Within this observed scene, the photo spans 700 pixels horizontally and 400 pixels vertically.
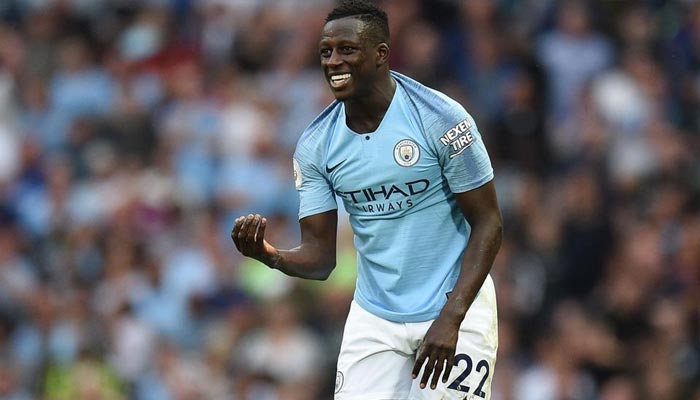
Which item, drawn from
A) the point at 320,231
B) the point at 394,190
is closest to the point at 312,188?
the point at 320,231

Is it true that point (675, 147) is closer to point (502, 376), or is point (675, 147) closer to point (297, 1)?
point (502, 376)

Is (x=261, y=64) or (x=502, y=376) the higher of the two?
(x=261, y=64)

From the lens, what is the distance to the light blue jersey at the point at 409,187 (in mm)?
6406

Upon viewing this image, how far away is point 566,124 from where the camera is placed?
43.0 ft

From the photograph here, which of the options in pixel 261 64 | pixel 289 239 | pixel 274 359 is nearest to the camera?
pixel 274 359

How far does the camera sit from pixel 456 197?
646 cm

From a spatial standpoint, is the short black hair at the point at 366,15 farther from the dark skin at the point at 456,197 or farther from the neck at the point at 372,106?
the neck at the point at 372,106

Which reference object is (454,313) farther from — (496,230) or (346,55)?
(346,55)

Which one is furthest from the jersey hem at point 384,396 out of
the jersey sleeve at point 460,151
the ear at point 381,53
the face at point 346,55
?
the ear at point 381,53

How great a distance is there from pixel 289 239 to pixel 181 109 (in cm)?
236

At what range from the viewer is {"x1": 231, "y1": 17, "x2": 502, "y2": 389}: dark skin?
244 inches

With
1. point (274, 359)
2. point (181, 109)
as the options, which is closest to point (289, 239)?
point (274, 359)

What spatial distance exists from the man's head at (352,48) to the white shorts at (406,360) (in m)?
1.07

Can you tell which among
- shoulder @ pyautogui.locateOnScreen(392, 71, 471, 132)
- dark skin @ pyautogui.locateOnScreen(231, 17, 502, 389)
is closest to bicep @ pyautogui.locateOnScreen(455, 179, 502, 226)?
dark skin @ pyautogui.locateOnScreen(231, 17, 502, 389)
